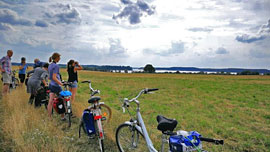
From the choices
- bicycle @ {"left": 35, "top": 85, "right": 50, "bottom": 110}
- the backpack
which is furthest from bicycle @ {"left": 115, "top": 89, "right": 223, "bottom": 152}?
bicycle @ {"left": 35, "top": 85, "right": 50, "bottom": 110}

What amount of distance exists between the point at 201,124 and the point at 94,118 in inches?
212

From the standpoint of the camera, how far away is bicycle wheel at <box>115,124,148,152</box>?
3996mm

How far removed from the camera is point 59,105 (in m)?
5.91

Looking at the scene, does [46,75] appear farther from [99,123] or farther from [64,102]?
[99,123]

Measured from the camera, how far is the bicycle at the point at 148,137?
111 inches

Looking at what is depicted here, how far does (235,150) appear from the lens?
554cm

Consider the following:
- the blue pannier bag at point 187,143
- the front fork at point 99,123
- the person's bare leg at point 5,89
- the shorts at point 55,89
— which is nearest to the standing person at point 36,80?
the shorts at point 55,89

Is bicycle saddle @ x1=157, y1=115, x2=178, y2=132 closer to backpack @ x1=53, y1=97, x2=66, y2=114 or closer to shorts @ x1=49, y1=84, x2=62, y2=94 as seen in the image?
backpack @ x1=53, y1=97, x2=66, y2=114

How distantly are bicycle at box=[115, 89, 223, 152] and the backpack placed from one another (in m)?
2.60

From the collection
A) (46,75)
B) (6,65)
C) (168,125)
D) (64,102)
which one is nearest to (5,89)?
(6,65)

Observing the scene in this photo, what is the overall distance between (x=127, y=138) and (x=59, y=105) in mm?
2810

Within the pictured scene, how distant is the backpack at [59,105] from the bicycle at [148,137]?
102 inches

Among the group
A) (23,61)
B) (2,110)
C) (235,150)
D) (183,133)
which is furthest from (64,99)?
(23,61)

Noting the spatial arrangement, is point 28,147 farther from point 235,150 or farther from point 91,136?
point 235,150
